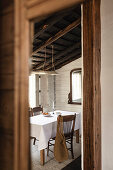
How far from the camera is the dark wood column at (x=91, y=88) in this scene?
45.9 inches

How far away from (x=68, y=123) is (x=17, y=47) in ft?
9.35

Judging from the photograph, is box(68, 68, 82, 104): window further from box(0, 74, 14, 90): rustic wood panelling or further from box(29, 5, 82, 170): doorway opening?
box(0, 74, 14, 90): rustic wood panelling

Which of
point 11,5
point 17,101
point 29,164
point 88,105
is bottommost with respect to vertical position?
point 29,164

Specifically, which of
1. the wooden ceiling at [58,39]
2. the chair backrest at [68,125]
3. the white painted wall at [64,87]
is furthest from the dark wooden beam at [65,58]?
the chair backrest at [68,125]

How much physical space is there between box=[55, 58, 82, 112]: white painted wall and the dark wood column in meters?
4.22

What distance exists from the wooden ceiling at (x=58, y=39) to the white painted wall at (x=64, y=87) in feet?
0.60

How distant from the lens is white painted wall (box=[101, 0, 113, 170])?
127 centimetres

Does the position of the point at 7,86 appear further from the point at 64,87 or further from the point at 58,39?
the point at 64,87

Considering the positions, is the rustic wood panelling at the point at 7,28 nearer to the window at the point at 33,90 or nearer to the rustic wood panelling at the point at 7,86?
the rustic wood panelling at the point at 7,86

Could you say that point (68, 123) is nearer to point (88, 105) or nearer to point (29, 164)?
point (88, 105)

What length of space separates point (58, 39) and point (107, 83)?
300cm

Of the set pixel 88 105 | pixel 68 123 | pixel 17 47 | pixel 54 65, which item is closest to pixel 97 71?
pixel 88 105

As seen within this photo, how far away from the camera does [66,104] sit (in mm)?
5723

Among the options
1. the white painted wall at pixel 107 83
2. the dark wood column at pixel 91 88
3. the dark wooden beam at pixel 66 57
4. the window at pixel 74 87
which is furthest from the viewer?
the window at pixel 74 87
